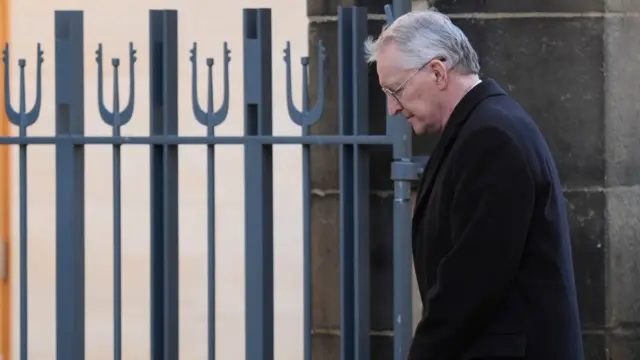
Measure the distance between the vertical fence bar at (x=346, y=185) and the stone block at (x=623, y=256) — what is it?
839 mm

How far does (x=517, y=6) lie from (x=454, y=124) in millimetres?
1394

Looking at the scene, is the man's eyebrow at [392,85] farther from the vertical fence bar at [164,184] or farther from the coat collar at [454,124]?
the vertical fence bar at [164,184]

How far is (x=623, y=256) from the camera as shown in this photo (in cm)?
405

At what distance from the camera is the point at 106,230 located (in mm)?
5020

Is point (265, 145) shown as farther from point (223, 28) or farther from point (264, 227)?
point (223, 28)

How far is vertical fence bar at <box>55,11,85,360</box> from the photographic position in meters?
3.96

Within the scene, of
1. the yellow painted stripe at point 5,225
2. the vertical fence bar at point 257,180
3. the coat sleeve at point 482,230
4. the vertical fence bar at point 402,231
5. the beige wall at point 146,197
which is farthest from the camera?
the yellow painted stripe at point 5,225

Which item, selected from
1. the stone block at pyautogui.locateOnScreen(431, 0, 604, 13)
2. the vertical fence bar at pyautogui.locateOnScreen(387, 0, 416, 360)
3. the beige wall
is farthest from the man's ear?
the beige wall

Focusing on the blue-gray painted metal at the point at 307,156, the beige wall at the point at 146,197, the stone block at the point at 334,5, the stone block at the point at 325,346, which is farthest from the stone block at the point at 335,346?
the stone block at the point at 334,5

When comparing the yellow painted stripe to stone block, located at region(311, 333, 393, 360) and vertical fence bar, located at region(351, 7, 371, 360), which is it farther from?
vertical fence bar, located at region(351, 7, 371, 360)

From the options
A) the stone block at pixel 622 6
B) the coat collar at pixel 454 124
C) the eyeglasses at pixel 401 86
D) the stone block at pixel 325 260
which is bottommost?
the stone block at pixel 325 260

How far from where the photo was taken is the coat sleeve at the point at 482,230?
2574 millimetres

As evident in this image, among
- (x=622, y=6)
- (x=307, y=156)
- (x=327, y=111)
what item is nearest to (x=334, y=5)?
(x=327, y=111)

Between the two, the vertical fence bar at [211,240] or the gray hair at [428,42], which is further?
the vertical fence bar at [211,240]
